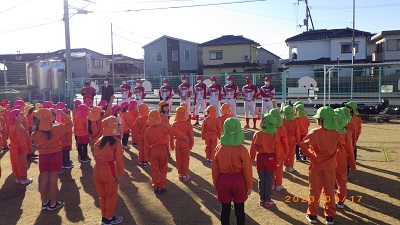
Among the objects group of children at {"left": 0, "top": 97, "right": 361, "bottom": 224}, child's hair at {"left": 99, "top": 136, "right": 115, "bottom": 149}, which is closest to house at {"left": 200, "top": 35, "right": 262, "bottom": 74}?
group of children at {"left": 0, "top": 97, "right": 361, "bottom": 224}

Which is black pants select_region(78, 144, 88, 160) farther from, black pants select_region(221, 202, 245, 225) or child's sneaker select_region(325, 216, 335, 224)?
child's sneaker select_region(325, 216, 335, 224)

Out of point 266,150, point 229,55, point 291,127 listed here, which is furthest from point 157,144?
point 229,55

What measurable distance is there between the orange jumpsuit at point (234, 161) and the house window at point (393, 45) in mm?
30594

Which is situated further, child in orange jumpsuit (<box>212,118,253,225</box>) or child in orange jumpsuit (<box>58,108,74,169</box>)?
child in orange jumpsuit (<box>58,108,74,169</box>)

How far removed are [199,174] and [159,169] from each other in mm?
1560

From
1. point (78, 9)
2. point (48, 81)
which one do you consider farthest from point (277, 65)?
point (48, 81)

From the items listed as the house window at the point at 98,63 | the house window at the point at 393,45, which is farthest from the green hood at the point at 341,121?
the house window at the point at 98,63

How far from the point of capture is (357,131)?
7453mm

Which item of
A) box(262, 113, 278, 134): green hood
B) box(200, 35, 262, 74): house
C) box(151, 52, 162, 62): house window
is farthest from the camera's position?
box(151, 52, 162, 62): house window

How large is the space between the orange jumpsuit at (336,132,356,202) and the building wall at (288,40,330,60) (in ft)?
96.4

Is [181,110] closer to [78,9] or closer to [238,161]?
[238,161]

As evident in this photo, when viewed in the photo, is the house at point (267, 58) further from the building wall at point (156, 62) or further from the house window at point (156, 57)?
the house window at point (156, 57)

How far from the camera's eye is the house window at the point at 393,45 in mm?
29688

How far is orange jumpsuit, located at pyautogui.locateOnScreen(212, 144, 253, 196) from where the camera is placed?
4.35 m
